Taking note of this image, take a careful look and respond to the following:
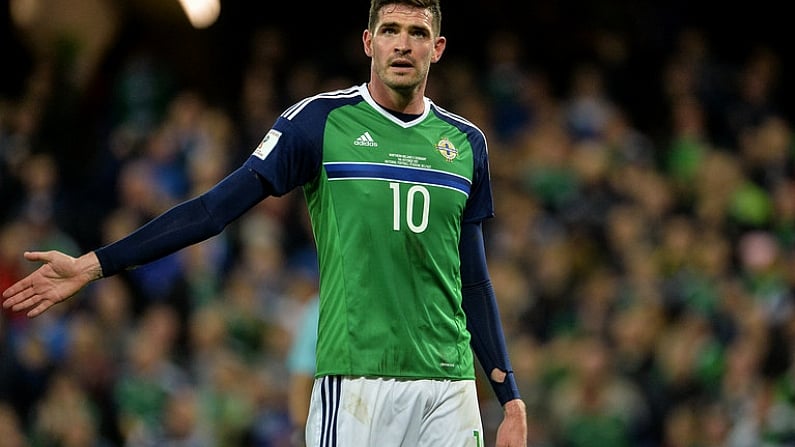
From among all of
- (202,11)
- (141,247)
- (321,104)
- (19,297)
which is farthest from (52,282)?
(202,11)

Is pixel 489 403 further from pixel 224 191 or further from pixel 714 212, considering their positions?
pixel 224 191

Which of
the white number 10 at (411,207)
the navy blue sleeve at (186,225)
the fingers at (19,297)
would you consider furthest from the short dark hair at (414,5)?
the fingers at (19,297)

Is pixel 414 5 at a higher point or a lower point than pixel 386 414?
higher

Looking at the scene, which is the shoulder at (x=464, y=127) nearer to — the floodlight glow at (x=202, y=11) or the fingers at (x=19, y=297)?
the fingers at (x=19, y=297)

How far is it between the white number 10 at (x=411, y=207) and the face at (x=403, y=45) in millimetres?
358

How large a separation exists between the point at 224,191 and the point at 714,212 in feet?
26.4

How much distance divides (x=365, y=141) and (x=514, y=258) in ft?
22.6

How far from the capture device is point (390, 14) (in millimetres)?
5066

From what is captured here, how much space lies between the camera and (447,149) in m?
5.16

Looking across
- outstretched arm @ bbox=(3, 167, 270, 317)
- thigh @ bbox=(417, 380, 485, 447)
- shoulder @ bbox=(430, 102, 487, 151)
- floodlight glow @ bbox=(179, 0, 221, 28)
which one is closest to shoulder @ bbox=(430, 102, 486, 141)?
shoulder @ bbox=(430, 102, 487, 151)

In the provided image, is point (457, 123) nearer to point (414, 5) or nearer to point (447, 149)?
point (447, 149)

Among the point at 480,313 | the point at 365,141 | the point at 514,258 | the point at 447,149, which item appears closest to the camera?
the point at 365,141

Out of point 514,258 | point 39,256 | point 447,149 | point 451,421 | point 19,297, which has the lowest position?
point 451,421

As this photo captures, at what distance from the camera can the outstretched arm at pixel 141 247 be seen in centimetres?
458
